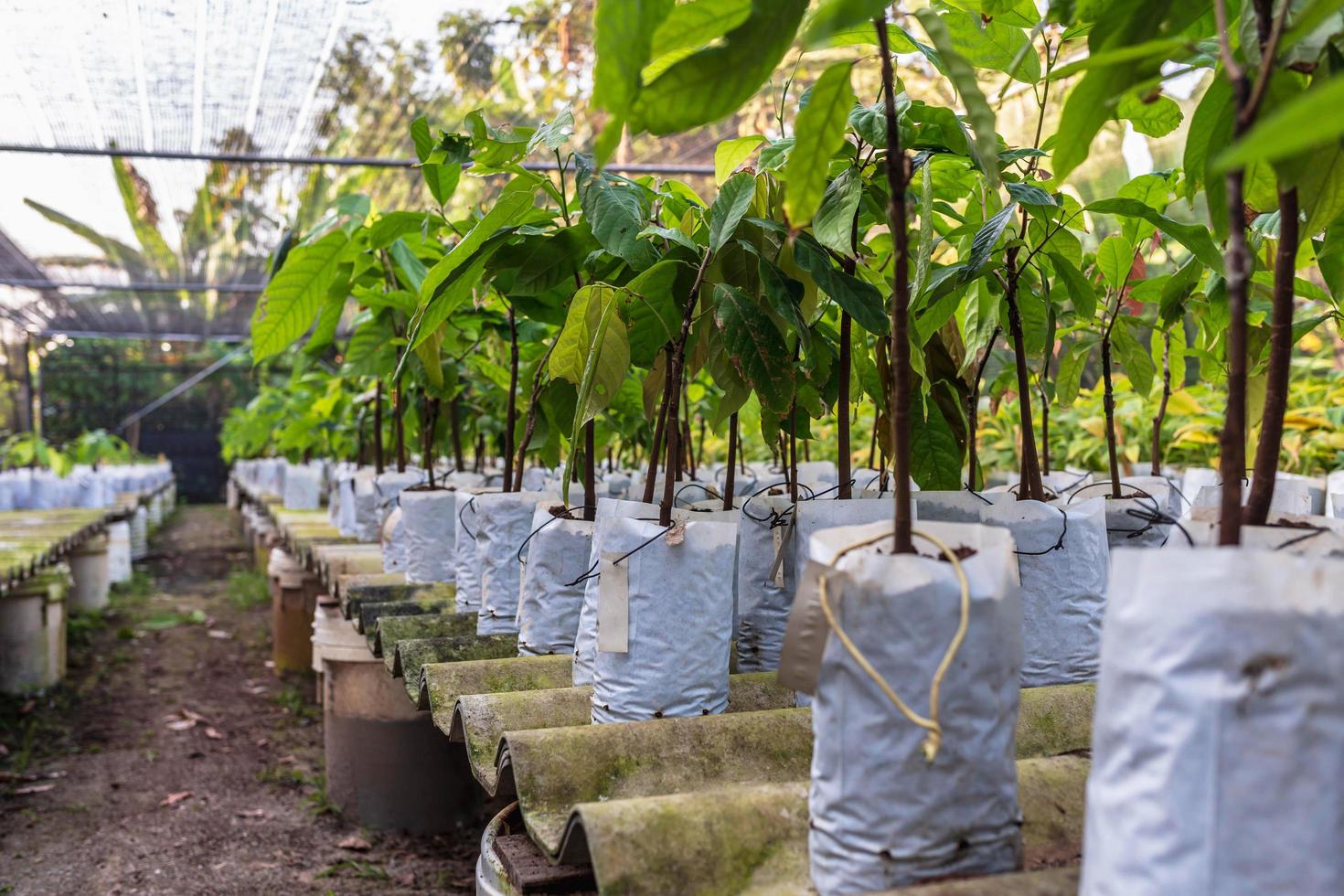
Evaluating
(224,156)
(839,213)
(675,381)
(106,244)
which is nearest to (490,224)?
(675,381)

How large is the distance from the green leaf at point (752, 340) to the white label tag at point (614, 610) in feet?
0.78

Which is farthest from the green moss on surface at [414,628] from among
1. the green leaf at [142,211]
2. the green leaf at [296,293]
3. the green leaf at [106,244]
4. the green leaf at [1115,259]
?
the green leaf at [106,244]

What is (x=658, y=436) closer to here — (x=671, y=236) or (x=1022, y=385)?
(x=671, y=236)

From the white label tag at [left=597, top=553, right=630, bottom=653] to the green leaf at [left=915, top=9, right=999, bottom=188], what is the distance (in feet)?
1.77

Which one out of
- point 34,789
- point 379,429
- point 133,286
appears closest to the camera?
point 379,429

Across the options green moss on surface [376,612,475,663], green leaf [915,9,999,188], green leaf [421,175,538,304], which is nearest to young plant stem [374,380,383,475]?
green moss on surface [376,612,475,663]

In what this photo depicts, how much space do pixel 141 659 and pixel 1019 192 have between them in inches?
184

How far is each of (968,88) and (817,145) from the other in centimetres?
14

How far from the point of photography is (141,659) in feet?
15.2

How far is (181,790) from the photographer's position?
9.46 feet

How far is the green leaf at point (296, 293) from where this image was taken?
5.18 feet

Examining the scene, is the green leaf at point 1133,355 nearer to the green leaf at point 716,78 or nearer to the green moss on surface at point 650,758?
the green moss on surface at point 650,758

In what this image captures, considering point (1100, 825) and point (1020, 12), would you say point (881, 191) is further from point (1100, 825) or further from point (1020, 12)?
point (1100, 825)

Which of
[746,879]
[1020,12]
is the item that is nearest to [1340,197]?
[1020,12]
